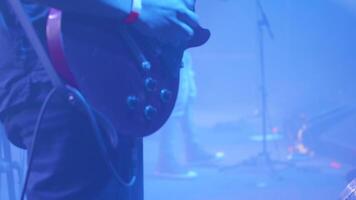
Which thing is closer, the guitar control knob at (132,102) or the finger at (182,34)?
the guitar control knob at (132,102)

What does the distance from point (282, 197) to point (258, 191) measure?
26 cm

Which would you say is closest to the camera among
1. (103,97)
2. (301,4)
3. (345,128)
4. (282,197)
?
(103,97)

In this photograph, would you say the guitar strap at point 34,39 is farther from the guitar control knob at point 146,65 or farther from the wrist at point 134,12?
the guitar control knob at point 146,65

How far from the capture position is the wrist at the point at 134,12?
1393mm

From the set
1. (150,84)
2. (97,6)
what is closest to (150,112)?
(150,84)

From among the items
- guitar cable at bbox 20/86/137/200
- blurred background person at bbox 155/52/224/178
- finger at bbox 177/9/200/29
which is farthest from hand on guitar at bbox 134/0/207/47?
blurred background person at bbox 155/52/224/178

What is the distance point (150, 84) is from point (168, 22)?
0.21 meters

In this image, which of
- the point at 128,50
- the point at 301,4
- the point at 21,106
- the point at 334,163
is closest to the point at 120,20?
the point at 128,50

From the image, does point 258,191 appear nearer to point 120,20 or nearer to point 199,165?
point 199,165

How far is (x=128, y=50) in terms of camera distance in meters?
1.50

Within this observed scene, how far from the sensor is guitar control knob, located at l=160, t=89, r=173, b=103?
162 cm

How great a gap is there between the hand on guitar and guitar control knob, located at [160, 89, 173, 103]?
6.5 inches

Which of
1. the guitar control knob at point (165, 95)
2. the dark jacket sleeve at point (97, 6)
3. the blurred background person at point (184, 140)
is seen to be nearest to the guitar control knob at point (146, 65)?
the guitar control knob at point (165, 95)

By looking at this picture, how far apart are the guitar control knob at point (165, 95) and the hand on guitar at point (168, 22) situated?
0.16 m
